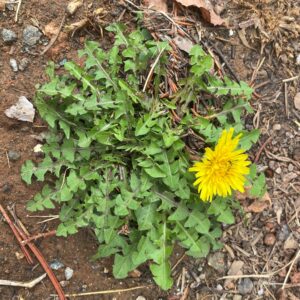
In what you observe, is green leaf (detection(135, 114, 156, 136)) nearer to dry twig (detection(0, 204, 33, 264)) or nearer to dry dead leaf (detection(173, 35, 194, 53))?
dry dead leaf (detection(173, 35, 194, 53))

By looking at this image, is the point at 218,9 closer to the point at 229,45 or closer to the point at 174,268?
the point at 229,45

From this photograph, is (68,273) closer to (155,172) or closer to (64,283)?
(64,283)

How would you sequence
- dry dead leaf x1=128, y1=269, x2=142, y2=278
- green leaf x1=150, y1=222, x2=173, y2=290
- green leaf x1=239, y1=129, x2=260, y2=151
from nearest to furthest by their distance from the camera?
green leaf x1=150, y1=222, x2=173, y2=290 < green leaf x1=239, y1=129, x2=260, y2=151 < dry dead leaf x1=128, y1=269, x2=142, y2=278

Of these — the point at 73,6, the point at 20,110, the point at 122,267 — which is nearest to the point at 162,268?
the point at 122,267

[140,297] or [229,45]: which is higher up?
[229,45]

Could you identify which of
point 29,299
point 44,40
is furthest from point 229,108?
point 29,299

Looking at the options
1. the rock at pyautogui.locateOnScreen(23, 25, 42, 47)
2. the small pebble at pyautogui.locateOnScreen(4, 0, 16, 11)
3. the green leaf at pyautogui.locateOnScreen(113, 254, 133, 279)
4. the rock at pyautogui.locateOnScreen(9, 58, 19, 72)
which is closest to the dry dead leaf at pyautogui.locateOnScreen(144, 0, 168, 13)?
the rock at pyautogui.locateOnScreen(23, 25, 42, 47)
